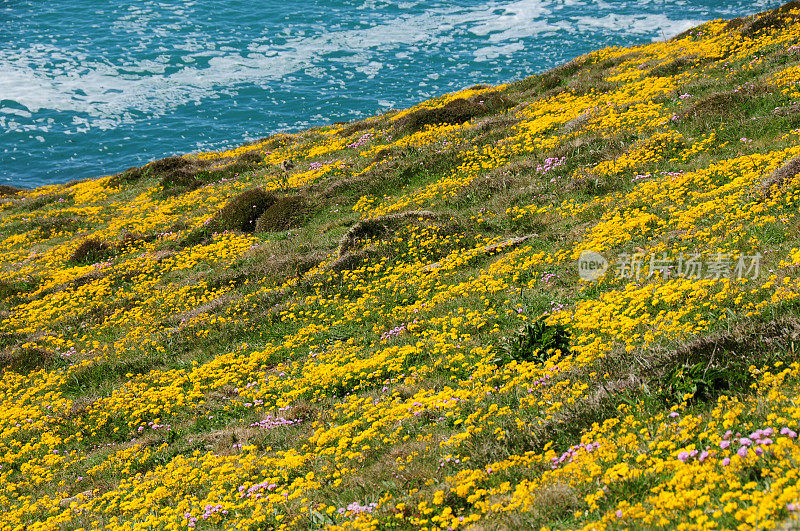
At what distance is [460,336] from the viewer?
406 inches

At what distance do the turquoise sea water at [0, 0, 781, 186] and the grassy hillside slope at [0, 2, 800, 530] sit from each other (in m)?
37.0

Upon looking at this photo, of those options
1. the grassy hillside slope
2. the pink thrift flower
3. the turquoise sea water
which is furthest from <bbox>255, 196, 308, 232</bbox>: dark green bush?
the turquoise sea water

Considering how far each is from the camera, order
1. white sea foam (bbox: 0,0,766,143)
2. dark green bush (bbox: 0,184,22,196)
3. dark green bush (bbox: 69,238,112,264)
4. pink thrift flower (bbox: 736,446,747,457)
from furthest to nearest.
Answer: white sea foam (bbox: 0,0,766,143) → dark green bush (bbox: 0,184,22,196) → dark green bush (bbox: 69,238,112,264) → pink thrift flower (bbox: 736,446,747,457)

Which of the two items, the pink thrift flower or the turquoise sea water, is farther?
the turquoise sea water

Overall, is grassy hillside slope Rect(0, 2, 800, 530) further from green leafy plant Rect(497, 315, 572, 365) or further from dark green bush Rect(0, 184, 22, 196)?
dark green bush Rect(0, 184, 22, 196)

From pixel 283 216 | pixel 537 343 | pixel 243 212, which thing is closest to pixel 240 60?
pixel 243 212

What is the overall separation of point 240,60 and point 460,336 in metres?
77.8

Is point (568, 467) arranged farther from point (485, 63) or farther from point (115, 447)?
point (485, 63)

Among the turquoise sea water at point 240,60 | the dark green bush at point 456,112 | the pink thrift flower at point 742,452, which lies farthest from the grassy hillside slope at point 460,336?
the turquoise sea water at point 240,60

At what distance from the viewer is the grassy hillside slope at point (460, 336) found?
18.9ft

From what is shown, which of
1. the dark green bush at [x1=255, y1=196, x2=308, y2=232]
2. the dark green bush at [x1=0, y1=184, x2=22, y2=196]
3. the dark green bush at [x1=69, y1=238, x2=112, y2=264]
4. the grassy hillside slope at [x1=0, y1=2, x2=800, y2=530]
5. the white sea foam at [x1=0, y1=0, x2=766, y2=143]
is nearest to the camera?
the grassy hillside slope at [x1=0, y1=2, x2=800, y2=530]

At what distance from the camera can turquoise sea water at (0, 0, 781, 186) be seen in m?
58.6

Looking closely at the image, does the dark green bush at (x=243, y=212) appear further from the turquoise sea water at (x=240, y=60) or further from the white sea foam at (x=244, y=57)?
the white sea foam at (x=244, y=57)

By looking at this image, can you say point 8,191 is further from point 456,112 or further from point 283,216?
point 456,112
